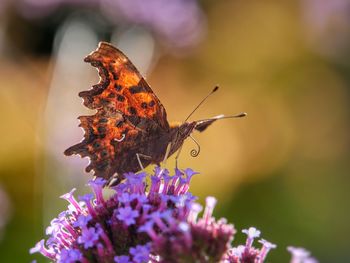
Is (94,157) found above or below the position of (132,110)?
below

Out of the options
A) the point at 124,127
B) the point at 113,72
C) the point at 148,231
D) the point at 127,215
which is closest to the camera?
the point at 148,231

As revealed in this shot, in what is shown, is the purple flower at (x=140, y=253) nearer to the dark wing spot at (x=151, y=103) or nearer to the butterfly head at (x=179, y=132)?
the butterfly head at (x=179, y=132)

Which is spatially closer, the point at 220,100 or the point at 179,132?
the point at 179,132

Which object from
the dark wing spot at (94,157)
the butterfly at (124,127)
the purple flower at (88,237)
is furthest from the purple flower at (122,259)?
the dark wing spot at (94,157)

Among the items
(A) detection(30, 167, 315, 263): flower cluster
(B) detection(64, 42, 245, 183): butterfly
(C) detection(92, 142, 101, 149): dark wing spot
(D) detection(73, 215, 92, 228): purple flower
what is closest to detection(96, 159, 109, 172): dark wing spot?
(B) detection(64, 42, 245, 183): butterfly

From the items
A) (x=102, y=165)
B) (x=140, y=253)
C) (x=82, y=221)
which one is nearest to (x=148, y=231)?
(x=140, y=253)

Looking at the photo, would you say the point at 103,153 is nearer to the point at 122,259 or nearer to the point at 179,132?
the point at 179,132
